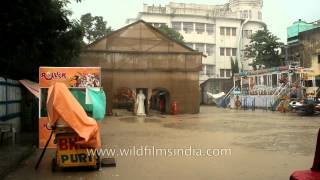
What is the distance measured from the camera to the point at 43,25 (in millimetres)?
10555

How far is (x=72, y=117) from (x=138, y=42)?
2631 centimetres

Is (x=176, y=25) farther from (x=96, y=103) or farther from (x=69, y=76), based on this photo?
(x=96, y=103)

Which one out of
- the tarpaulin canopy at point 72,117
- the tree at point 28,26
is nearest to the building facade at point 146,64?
the tree at point 28,26

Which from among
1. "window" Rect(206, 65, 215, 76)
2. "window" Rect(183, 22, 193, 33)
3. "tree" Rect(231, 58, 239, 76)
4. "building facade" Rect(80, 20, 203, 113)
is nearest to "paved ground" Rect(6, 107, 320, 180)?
"building facade" Rect(80, 20, 203, 113)

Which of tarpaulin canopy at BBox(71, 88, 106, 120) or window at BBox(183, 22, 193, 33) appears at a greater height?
window at BBox(183, 22, 193, 33)

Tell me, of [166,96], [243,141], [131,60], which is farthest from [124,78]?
[243,141]

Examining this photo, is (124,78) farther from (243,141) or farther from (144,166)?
(144,166)

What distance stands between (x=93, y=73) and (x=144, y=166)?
370 centimetres

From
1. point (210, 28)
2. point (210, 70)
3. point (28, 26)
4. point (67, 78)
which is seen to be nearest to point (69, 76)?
point (67, 78)

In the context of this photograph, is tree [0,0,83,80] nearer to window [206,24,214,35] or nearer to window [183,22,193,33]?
window [183,22,193,33]

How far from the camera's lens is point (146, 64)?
34906 millimetres

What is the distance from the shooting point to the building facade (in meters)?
34.2

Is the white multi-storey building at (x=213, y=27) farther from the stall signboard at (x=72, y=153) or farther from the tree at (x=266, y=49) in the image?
the stall signboard at (x=72, y=153)

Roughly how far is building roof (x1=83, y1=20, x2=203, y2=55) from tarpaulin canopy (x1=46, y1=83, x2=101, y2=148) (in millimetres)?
25077
